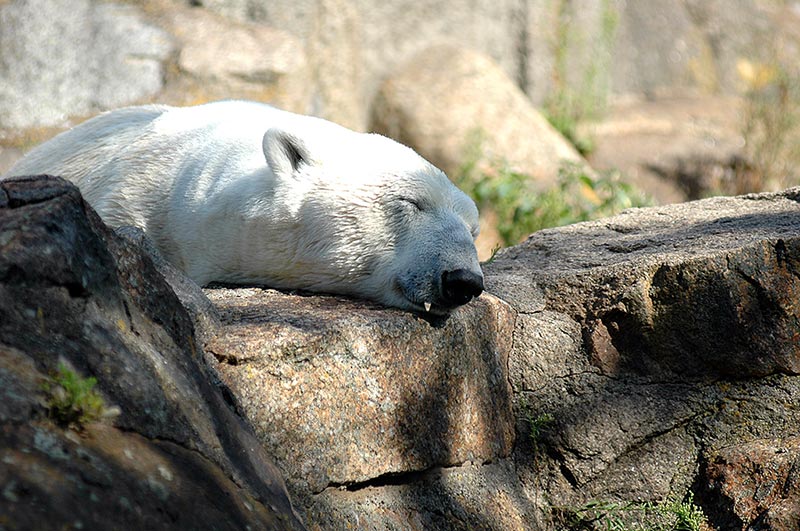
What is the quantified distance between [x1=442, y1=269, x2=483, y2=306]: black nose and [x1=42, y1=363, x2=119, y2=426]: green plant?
4.44 ft

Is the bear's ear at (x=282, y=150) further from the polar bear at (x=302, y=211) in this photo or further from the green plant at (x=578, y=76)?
the green plant at (x=578, y=76)

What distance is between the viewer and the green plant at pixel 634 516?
3074 millimetres

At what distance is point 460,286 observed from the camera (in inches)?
112

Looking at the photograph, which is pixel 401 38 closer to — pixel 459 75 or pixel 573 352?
pixel 459 75

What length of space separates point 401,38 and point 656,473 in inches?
268

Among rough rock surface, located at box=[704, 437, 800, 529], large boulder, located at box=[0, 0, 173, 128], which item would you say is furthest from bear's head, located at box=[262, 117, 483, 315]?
large boulder, located at box=[0, 0, 173, 128]

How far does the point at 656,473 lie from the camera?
10.4 ft

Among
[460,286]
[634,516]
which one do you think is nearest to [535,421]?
[634,516]

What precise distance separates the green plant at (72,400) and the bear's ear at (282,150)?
161 centimetres

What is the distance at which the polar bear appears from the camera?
9.91 feet

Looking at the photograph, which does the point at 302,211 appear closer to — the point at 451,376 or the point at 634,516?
the point at 451,376

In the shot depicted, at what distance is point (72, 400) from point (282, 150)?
66.8 inches

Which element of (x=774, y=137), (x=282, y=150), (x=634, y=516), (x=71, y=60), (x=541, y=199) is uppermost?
(x=282, y=150)

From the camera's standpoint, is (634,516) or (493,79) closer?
(634,516)
